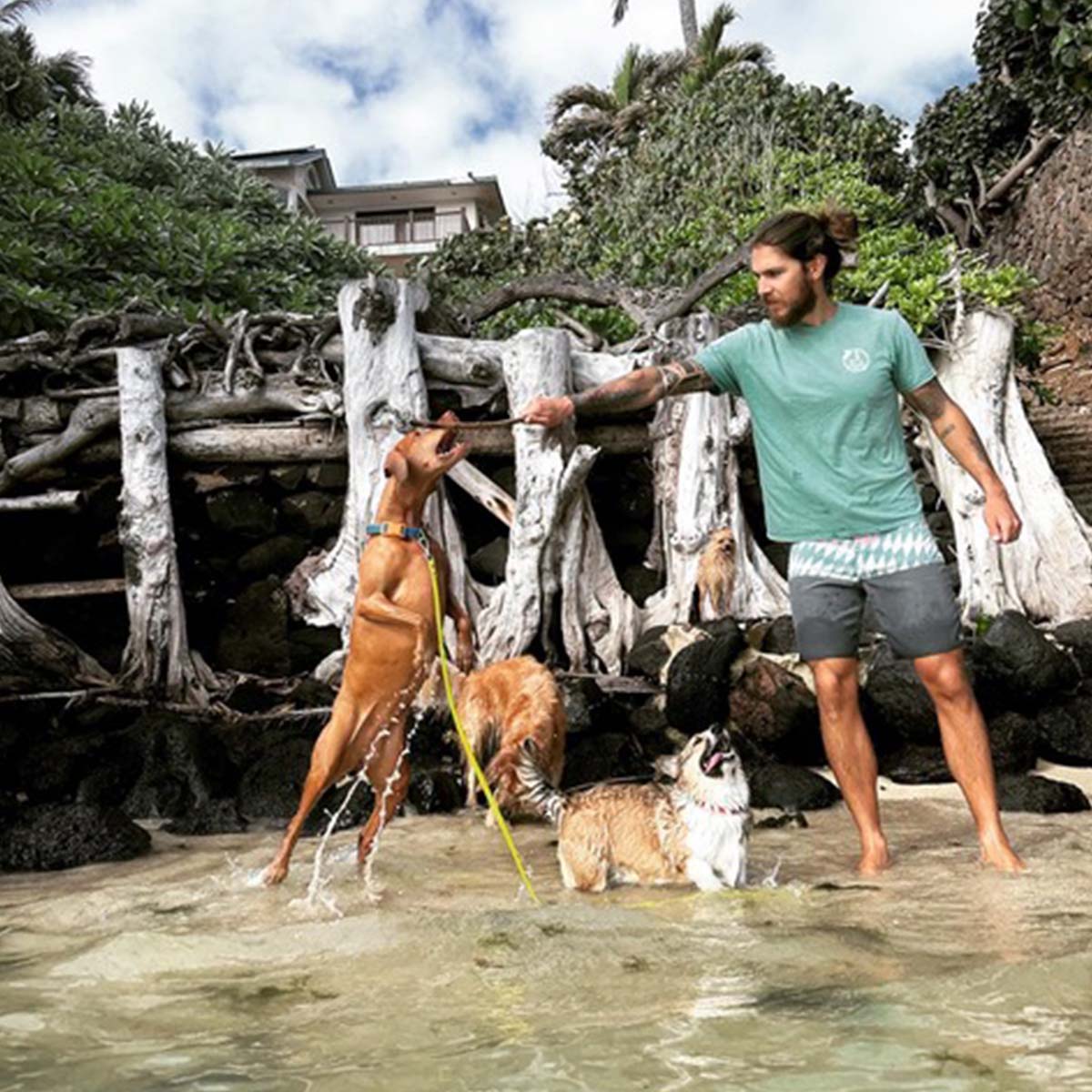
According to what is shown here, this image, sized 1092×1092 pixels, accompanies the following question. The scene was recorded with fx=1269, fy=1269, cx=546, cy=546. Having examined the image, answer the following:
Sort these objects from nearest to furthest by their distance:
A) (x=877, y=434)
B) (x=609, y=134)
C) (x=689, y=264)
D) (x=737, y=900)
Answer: (x=737, y=900), (x=877, y=434), (x=689, y=264), (x=609, y=134)

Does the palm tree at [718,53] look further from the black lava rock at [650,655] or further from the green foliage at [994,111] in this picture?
the black lava rock at [650,655]

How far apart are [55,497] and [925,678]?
21.0 feet

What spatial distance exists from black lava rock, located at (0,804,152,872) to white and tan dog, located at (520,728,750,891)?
2183 millimetres

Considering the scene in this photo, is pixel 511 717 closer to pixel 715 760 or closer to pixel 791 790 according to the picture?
pixel 791 790

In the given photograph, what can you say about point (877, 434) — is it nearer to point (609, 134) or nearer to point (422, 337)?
point (422, 337)

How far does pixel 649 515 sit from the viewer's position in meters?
9.83

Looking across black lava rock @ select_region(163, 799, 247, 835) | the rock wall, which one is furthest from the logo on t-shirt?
the rock wall

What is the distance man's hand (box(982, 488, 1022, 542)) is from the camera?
178 inches

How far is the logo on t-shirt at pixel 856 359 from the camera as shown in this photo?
4.63 m

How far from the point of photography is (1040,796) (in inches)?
237

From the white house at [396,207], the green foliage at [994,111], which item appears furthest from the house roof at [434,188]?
the green foliage at [994,111]

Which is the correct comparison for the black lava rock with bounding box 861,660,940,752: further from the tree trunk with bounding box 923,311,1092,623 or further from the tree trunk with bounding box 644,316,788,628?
the tree trunk with bounding box 923,311,1092,623

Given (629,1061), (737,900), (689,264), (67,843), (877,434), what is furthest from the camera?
(689,264)

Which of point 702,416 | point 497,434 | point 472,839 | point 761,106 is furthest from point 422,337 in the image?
point 761,106
